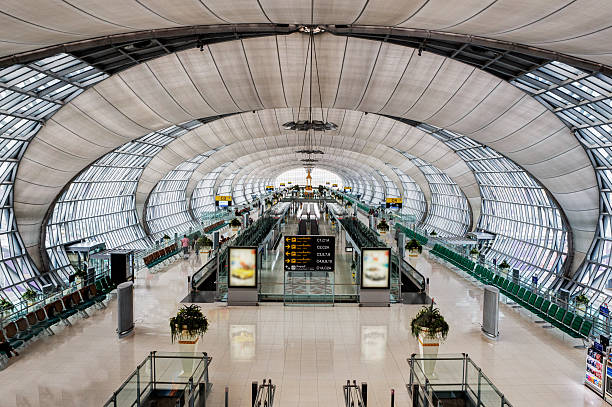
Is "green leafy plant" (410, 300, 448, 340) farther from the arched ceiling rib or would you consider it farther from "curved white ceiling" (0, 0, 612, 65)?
the arched ceiling rib

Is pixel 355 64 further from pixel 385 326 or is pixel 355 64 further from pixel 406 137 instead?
pixel 406 137

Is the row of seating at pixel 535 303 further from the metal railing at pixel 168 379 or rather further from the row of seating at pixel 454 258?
the metal railing at pixel 168 379

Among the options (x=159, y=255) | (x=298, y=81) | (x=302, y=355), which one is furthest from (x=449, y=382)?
(x=298, y=81)

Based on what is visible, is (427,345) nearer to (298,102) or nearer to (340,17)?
(340,17)

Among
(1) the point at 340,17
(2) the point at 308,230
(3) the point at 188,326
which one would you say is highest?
(1) the point at 340,17

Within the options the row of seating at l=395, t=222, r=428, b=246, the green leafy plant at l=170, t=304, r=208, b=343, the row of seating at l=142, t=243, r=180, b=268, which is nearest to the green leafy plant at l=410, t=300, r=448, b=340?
the green leafy plant at l=170, t=304, r=208, b=343

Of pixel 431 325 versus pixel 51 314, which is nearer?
pixel 431 325

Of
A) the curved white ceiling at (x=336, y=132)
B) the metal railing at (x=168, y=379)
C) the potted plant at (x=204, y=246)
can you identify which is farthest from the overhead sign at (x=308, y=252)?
the curved white ceiling at (x=336, y=132)

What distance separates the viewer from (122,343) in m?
11.3

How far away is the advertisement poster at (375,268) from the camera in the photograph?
1528cm

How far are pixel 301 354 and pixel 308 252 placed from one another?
5.31 metres

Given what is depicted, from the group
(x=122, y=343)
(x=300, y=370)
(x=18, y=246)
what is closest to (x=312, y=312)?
(x=300, y=370)

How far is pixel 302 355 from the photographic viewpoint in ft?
34.8

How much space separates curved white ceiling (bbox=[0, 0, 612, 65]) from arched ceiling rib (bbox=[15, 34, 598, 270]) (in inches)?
311
